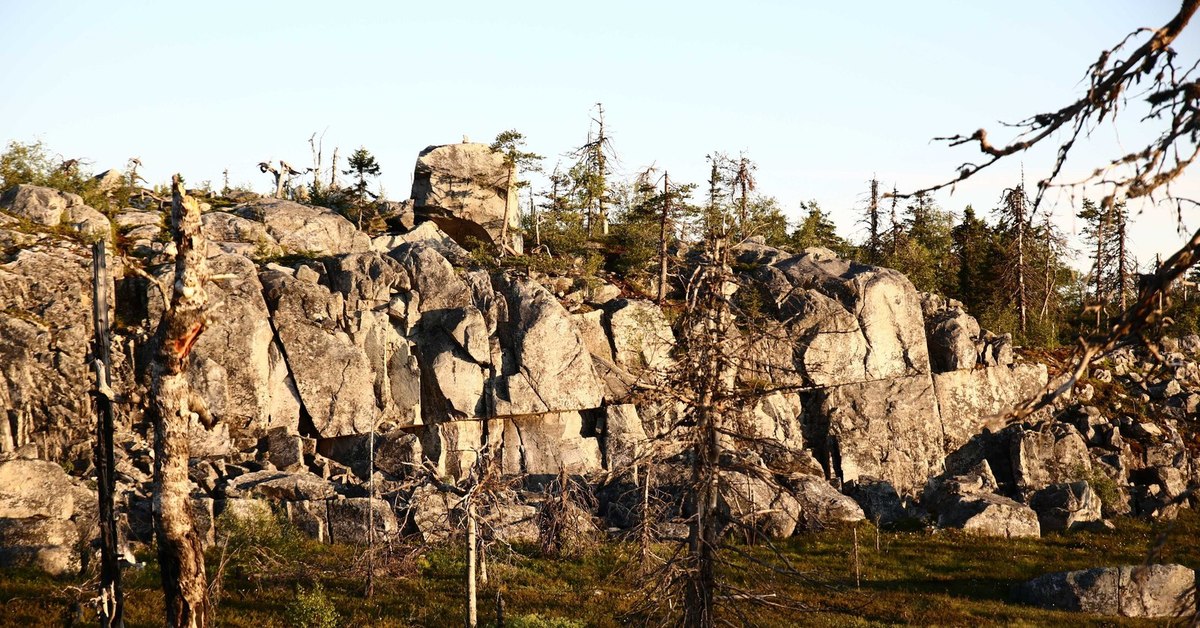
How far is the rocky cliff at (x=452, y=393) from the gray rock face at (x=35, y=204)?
0.10 metres

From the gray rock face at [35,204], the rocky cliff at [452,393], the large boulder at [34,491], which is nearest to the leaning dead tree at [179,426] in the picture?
the rocky cliff at [452,393]

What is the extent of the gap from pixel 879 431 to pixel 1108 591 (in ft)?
65.3

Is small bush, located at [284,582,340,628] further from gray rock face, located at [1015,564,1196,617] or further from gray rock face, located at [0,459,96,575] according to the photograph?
gray rock face, located at [1015,564,1196,617]

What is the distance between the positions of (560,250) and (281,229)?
52.3ft

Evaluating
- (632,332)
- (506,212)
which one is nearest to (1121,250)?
(632,332)

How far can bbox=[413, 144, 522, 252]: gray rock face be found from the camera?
60.1m

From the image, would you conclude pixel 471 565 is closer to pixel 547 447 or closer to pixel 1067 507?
pixel 547 447

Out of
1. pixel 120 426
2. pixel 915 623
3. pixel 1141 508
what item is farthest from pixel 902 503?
pixel 120 426

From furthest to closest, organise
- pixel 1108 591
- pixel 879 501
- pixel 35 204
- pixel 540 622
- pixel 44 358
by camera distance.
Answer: pixel 35 204 → pixel 879 501 → pixel 44 358 → pixel 1108 591 → pixel 540 622

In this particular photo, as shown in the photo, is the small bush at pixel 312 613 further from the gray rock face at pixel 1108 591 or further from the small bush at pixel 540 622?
the gray rock face at pixel 1108 591

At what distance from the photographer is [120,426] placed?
1483 inches

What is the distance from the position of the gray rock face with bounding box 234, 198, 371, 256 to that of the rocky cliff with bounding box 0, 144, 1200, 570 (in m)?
0.13

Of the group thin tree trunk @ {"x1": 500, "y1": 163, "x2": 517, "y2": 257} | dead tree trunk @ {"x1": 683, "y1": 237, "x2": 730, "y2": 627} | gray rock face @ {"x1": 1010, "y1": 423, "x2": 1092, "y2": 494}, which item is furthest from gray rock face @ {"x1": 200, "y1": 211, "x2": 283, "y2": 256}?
gray rock face @ {"x1": 1010, "y1": 423, "x2": 1092, "y2": 494}

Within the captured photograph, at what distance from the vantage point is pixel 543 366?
143ft
